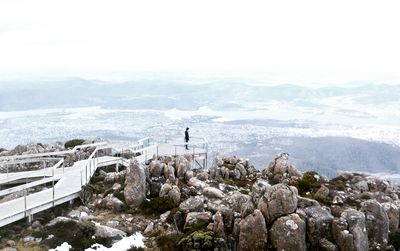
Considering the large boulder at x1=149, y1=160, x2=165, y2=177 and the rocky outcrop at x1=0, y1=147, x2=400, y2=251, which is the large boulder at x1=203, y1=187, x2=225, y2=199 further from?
the large boulder at x1=149, y1=160, x2=165, y2=177

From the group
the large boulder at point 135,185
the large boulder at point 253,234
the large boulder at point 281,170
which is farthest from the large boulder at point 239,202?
the large boulder at point 281,170

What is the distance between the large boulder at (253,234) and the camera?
20.8m

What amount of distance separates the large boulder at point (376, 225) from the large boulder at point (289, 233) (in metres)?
3.68

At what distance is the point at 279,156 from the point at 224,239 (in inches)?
636

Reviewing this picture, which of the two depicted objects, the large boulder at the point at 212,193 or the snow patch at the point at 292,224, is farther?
the large boulder at the point at 212,193

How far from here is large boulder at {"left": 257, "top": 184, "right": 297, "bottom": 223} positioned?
2144 cm

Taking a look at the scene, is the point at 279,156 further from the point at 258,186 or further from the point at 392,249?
the point at 392,249

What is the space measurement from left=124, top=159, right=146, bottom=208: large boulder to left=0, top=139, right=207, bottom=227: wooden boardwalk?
8.59 ft

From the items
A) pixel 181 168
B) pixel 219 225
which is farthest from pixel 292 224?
pixel 181 168

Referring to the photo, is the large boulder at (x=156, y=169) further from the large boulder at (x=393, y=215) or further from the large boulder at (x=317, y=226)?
the large boulder at (x=393, y=215)

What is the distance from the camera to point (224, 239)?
68.7 feet

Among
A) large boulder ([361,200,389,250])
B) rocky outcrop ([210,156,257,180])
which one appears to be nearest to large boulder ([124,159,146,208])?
rocky outcrop ([210,156,257,180])

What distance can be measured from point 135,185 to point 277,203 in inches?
320

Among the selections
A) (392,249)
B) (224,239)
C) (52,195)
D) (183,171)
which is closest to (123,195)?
(52,195)
